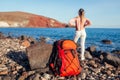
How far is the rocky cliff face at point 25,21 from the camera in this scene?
175 m

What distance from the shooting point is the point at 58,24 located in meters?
188

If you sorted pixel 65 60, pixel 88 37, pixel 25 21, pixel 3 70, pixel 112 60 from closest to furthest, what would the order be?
pixel 65 60, pixel 3 70, pixel 112 60, pixel 88 37, pixel 25 21

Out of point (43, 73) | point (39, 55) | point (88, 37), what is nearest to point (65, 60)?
point (43, 73)

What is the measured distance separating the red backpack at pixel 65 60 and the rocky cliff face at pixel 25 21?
528ft

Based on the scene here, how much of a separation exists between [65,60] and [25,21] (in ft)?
559

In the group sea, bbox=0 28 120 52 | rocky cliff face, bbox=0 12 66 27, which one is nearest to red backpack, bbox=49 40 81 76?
sea, bbox=0 28 120 52

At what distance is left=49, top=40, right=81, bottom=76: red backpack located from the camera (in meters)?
11.1

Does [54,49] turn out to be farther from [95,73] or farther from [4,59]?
[4,59]

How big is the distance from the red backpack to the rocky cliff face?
528ft

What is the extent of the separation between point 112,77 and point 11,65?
447 cm

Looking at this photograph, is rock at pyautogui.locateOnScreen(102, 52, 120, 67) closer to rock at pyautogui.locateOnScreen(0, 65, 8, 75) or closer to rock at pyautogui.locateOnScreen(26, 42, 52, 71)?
rock at pyautogui.locateOnScreen(26, 42, 52, 71)

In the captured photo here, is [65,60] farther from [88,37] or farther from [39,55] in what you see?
[88,37]

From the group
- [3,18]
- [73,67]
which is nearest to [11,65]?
[73,67]

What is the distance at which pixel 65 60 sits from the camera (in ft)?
36.6
